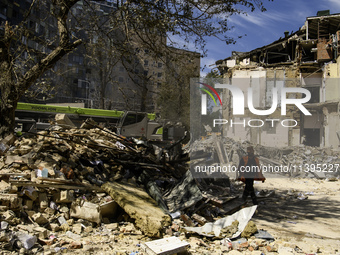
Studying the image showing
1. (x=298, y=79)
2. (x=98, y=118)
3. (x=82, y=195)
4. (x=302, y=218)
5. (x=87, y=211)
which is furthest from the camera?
(x=298, y=79)

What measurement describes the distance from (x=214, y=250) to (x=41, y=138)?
5.19 m

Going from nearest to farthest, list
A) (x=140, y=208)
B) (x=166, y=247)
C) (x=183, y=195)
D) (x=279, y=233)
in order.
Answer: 1. (x=166, y=247)
2. (x=140, y=208)
3. (x=279, y=233)
4. (x=183, y=195)

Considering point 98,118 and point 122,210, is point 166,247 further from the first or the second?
point 98,118

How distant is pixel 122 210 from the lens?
5.98 meters

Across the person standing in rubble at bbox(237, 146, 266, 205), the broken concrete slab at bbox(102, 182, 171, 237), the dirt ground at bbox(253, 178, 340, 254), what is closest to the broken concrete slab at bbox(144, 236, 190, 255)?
the broken concrete slab at bbox(102, 182, 171, 237)

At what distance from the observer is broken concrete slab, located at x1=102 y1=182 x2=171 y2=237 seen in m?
5.16

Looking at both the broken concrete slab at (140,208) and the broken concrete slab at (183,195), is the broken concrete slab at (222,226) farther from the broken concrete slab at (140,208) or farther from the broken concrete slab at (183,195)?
the broken concrete slab at (183,195)

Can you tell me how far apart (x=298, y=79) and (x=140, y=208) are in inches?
1169

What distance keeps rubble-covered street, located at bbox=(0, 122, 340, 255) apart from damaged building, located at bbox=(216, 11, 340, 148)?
19.8 meters

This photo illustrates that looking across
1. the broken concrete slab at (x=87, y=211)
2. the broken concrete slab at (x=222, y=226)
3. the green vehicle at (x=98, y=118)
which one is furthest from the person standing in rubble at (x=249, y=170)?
the green vehicle at (x=98, y=118)

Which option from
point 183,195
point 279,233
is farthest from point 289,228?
point 183,195

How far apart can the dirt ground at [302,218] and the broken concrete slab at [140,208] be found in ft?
7.05

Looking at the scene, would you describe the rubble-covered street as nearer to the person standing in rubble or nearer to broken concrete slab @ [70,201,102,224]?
broken concrete slab @ [70,201,102,224]

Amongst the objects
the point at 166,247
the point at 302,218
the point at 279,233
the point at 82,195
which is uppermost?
the point at 82,195
